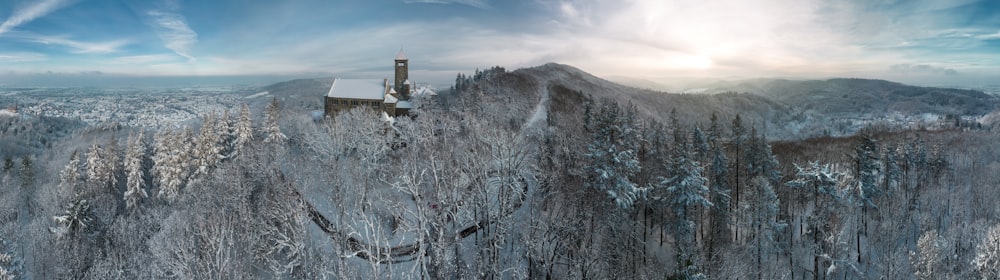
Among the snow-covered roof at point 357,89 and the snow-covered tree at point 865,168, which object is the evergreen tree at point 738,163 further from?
the snow-covered roof at point 357,89

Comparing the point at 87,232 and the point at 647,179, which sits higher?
the point at 647,179

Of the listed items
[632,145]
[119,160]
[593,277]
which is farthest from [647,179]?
[119,160]

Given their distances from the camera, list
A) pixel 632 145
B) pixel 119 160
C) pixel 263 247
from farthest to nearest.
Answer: pixel 119 160, pixel 632 145, pixel 263 247

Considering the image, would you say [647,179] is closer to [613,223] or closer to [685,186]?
[685,186]

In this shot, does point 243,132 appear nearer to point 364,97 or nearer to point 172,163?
point 172,163

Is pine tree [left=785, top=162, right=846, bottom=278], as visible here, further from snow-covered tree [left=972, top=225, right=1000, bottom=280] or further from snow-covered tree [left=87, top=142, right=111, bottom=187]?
snow-covered tree [left=87, top=142, right=111, bottom=187]

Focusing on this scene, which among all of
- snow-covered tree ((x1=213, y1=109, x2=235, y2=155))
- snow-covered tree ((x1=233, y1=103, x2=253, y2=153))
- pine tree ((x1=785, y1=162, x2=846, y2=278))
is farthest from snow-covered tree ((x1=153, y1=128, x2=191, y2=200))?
pine tree ((x1=785, y1=162, x2=846, y2=278))

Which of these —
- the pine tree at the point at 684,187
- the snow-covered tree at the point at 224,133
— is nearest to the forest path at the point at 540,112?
the pine tree at the point at 684,187
